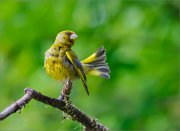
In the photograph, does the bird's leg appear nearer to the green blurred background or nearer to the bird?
the bird

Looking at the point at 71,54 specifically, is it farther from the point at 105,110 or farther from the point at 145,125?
the point at 105,110

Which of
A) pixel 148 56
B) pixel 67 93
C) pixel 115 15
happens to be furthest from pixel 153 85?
pixel 67 93

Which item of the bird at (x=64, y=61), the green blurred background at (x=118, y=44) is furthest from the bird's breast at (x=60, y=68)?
the green blurred background at (x=118, y=44)

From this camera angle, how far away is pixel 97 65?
1.83 meters

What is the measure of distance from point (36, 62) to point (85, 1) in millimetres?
572

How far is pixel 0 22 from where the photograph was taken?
15.2 feet

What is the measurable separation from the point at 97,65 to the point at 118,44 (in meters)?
2.51

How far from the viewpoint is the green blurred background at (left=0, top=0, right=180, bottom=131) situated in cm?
436

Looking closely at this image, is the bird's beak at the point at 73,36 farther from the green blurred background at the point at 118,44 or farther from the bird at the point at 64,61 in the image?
the green blurred background at the point at 118,44

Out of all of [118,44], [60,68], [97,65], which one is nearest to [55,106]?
[60,68]

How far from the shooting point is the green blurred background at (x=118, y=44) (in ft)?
14.3

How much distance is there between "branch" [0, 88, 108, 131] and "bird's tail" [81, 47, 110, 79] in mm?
146

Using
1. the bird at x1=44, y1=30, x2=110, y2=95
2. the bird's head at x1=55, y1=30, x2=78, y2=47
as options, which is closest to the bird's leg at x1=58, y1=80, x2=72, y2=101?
the bird at x1=44, y1=30, x2=110, y2=95

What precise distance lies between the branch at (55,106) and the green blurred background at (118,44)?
7.46 feet
